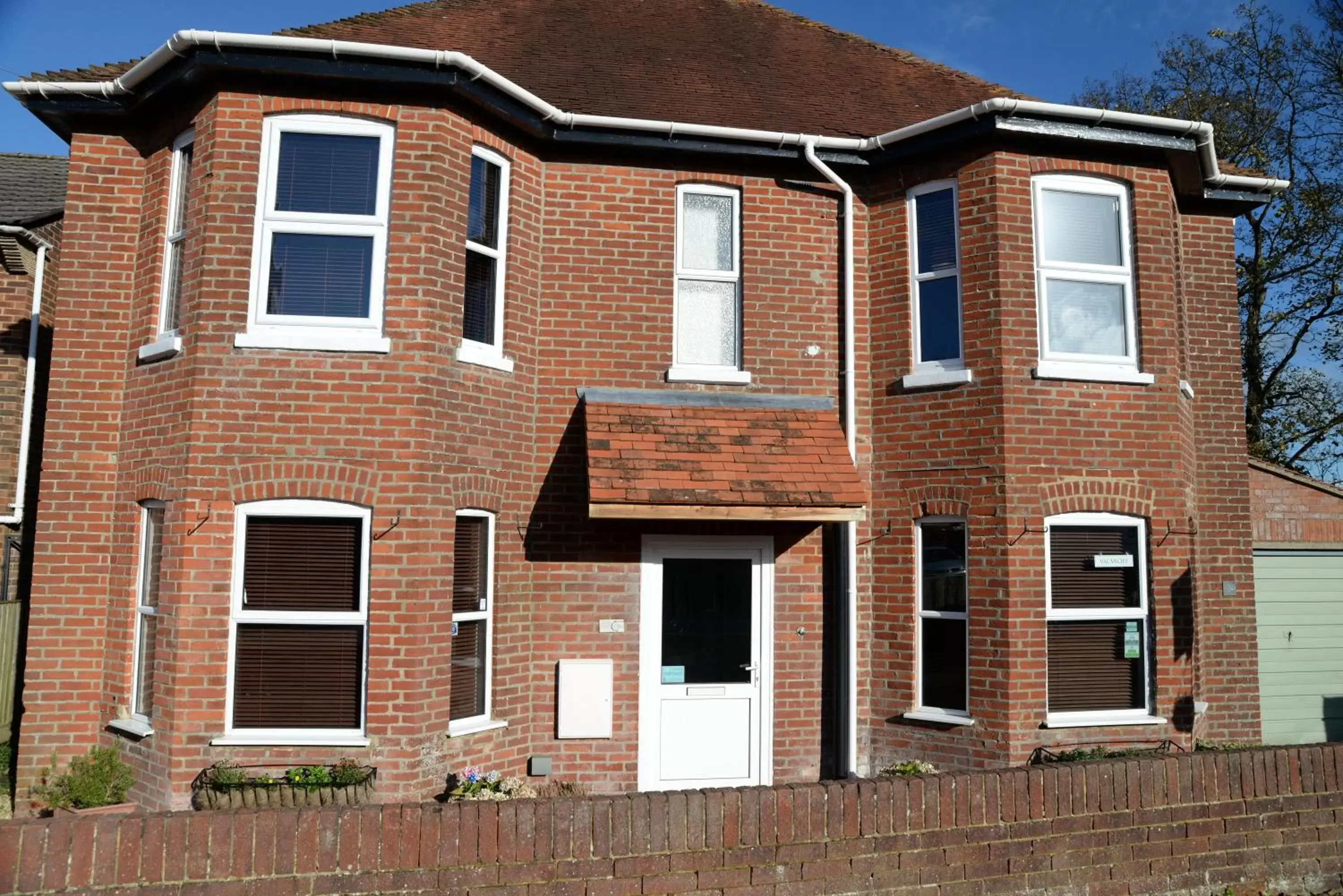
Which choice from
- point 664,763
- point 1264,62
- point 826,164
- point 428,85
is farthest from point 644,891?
point 1264,62

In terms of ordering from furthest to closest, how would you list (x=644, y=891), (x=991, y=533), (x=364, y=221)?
(x=991, y=533) < (x=364, y=221) < (x=644, y=891)

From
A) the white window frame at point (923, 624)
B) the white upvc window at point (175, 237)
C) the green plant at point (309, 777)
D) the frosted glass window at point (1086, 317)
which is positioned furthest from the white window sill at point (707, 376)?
the green plant at point (309, 777)

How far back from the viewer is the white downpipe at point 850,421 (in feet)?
29.6

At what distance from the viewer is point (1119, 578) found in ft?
28.9

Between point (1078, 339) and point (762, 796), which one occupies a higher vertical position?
point (1078, 339)

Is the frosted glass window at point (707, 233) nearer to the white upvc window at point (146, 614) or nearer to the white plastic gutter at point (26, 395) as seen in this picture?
the white upvc window at point (146, 614)

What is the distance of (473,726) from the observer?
26.7 ft

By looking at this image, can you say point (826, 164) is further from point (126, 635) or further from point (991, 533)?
point (126, 635)

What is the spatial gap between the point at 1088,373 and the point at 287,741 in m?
7.29

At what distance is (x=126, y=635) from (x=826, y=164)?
24.6ft

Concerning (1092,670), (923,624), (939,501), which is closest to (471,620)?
(923,624)

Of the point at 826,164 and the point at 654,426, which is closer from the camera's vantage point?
the point at 654,426

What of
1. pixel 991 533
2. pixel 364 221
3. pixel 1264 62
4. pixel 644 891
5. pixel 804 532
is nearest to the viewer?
pixel 644 891

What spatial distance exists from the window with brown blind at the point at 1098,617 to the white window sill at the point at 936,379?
1.45 metres
